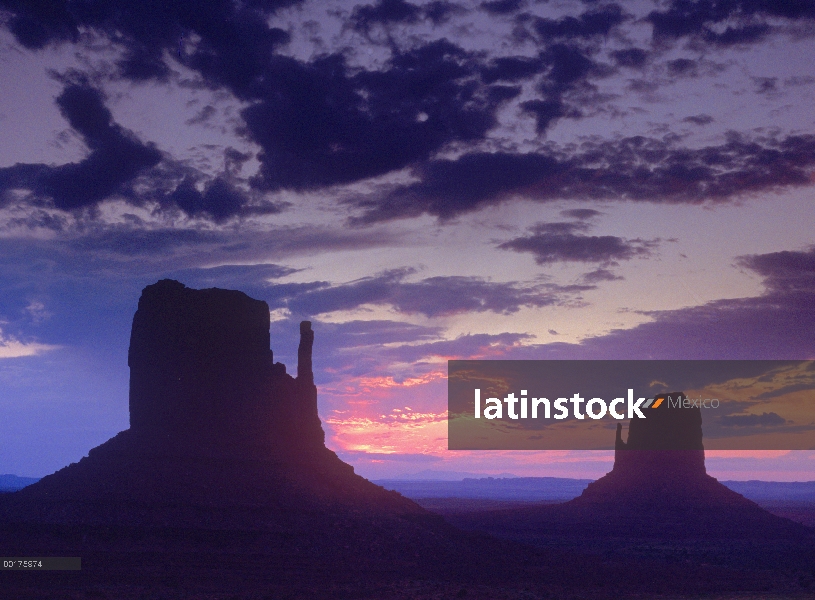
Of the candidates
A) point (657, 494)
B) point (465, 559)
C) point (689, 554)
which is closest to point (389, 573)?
point (465, 559)

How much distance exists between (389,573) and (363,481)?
18.0 m

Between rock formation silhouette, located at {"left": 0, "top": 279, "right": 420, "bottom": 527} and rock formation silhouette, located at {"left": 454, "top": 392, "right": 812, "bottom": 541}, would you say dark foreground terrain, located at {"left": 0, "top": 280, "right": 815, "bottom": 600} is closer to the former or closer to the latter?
rock formation silhouette, located at {"left": 0, "top": 279, "right": 420, "bottom": 527}

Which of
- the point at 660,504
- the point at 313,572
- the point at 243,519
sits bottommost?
the point at 660,504

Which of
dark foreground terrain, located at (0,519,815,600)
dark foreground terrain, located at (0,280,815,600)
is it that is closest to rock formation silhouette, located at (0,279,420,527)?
dark foreground terrain, located at (0,280,815,600)

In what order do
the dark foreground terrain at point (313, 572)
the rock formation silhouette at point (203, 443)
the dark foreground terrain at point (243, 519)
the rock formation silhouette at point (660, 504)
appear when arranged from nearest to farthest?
the dark foreground terrain at point (313, 572) → the dark foreground terrain at point (243, 519) → the rock formation silhouette at point (203, 443) → the rock formation silhouette at point (660, 504)

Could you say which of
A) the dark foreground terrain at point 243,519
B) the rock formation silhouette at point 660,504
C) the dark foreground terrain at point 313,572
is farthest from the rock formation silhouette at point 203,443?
the rock formation silhouette at point 660,504

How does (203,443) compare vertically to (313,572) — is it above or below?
above

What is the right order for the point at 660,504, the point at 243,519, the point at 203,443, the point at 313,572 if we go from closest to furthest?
1. the point at 313,572
2. the point at 243,519
3. the point at 203,443
4. the point at 660,504

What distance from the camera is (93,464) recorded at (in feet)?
226

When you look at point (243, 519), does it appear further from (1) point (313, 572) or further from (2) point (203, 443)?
(2) point (203, 443)

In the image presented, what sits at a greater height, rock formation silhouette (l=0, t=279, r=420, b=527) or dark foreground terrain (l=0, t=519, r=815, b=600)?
rock formation silhouette (l=0, t=279, r=420, b=527)

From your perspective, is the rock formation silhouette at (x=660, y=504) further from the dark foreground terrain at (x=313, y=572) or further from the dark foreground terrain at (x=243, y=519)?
the dark foreground terrain at (x=313, y=572)

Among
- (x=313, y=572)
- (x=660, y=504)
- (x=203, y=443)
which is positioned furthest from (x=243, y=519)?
(x=660, y=504)

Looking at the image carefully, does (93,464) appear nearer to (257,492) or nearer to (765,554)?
(257,492)
